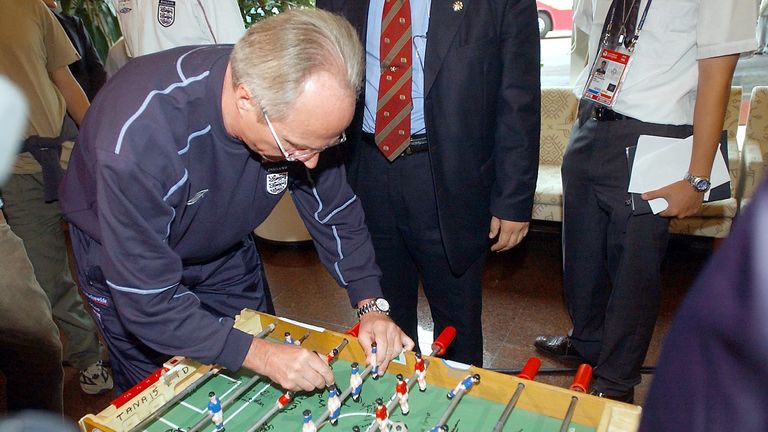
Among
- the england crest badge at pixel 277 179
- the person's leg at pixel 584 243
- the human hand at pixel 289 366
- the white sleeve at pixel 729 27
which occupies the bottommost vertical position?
the person's leg at pixel 584 243

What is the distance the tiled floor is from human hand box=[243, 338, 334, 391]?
145cm

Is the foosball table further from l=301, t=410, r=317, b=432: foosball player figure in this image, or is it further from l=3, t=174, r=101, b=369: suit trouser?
l=3, t=174, r=101, b=369: suit trouser

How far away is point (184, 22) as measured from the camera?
6.28ft

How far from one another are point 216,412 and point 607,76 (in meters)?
1.45

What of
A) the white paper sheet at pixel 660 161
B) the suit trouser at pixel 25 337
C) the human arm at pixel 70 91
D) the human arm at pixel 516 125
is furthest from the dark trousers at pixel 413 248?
the human arm at pixel 70 91

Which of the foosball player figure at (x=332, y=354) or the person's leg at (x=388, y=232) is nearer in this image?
the foosball player figure at (x=332, y=354)

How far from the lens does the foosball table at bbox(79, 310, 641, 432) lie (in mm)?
1092

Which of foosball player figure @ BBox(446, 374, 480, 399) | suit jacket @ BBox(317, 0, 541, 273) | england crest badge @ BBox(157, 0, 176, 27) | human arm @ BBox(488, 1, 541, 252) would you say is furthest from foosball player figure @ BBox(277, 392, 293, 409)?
england crest badge @ BBox(157, 0, 176, 27)

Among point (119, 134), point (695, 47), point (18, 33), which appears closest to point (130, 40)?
point (18, 33)

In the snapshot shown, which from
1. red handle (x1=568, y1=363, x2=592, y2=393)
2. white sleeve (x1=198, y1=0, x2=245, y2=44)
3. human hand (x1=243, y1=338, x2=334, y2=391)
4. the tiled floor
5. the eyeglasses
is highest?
white sleeve (x1=198, y1=0, x2=245, y2=44)

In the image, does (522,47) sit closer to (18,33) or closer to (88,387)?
(18,33)

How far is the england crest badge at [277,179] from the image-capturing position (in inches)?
54.2

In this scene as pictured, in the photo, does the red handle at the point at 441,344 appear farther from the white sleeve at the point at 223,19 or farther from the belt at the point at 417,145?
the white sleeve at the point at 223,19

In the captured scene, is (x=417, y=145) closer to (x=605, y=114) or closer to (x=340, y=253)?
(x=340, y=253)
